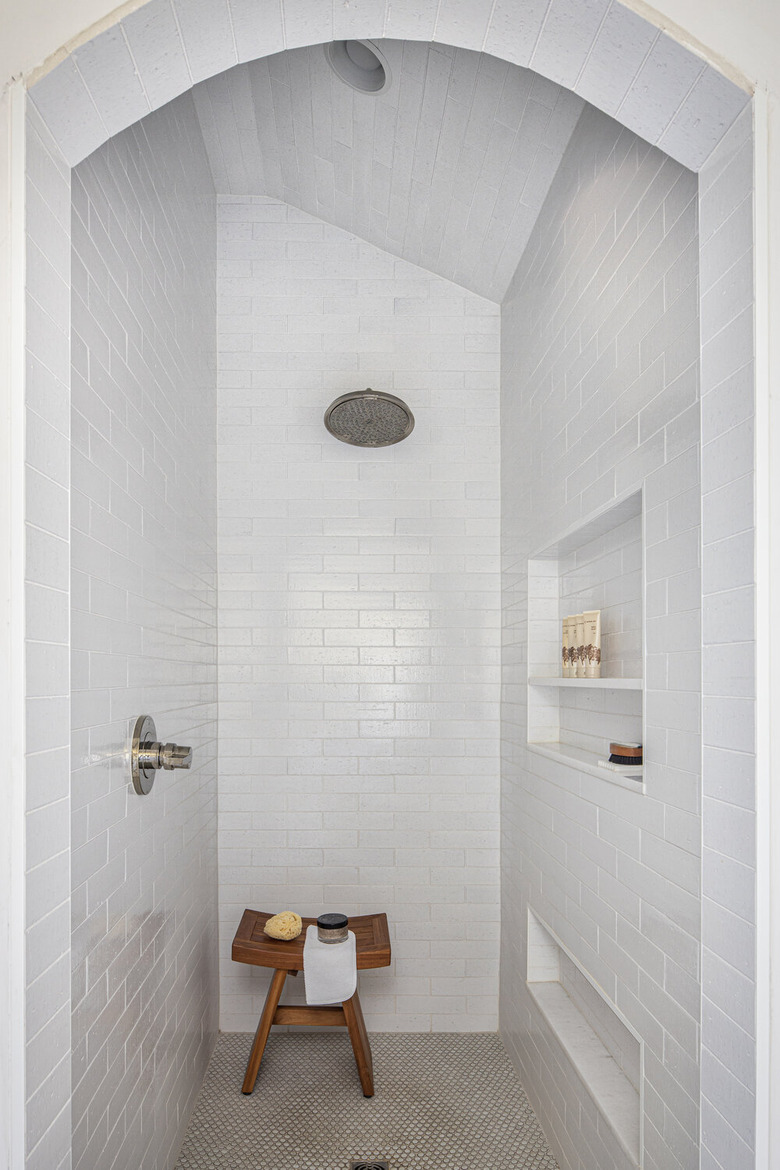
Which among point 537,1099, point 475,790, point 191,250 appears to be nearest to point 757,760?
point 537,1099

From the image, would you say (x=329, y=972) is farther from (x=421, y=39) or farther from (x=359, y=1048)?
(x=421, y=39)

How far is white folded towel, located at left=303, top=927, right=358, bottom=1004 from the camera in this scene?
2582 mm

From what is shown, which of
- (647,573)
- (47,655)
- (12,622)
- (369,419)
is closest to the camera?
(12,622)

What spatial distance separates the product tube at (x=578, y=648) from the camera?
7.66 feet

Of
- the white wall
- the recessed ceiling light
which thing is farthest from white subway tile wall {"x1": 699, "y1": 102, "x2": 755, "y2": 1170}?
the recessed ceiling light

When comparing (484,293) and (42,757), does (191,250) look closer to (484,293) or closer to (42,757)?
(484,293)

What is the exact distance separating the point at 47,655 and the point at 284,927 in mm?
1919

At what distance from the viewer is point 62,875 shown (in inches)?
47.3

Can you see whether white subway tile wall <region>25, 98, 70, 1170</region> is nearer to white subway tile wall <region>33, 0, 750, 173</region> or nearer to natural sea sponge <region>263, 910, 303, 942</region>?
white subway tile wall <region>33, 0, 750, 173</region>

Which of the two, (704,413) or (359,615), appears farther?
(359,615)

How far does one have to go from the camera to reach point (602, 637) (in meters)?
2.34

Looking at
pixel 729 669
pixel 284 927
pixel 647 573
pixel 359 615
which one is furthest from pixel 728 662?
pixel 359 615

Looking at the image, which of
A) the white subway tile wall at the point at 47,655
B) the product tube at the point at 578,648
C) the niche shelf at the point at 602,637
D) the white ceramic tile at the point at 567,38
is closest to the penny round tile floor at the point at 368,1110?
the niche shelf at the point at 602,637

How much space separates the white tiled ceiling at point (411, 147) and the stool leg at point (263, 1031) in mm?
2690
